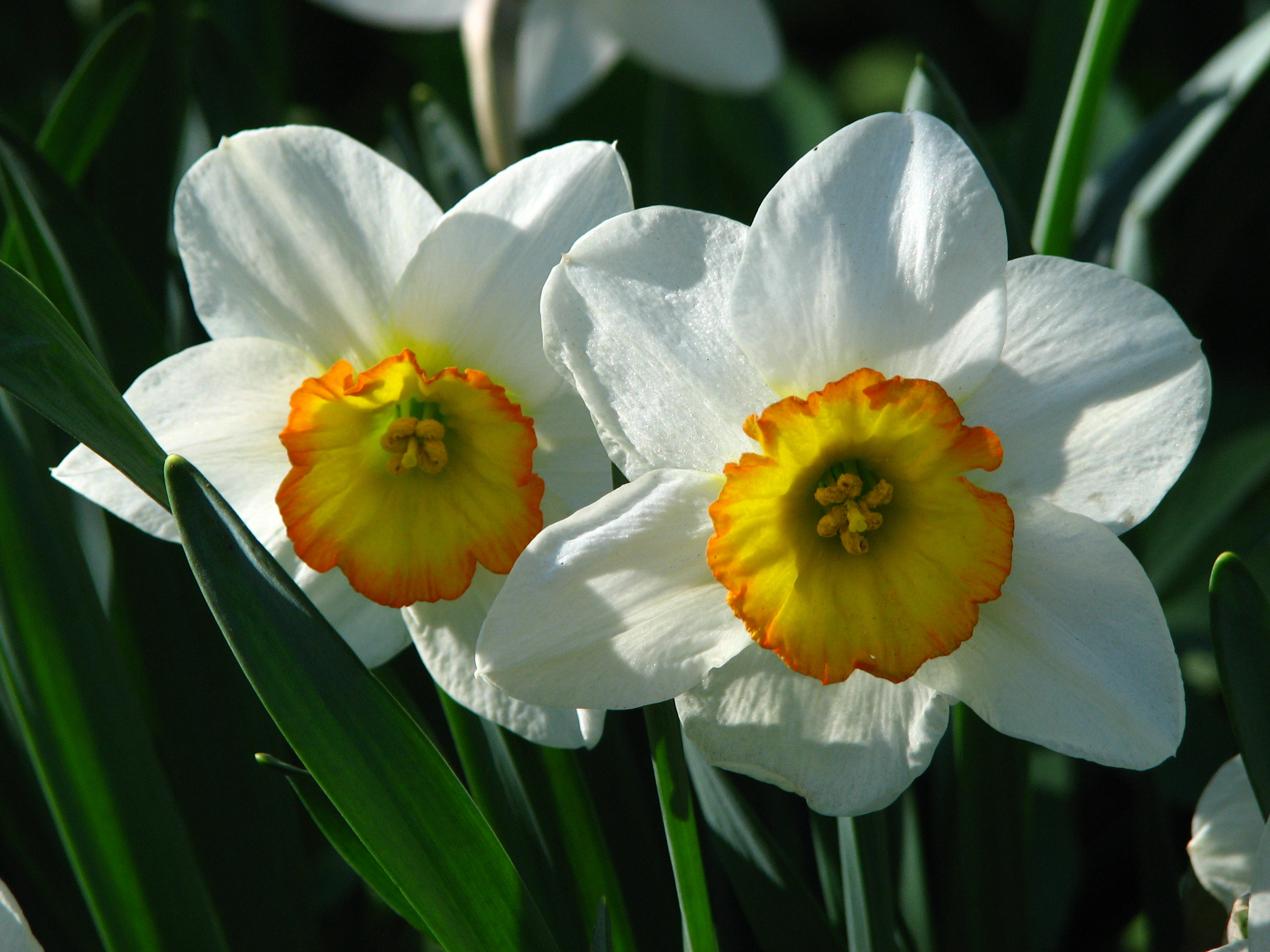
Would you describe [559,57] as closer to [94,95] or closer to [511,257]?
[94,95]

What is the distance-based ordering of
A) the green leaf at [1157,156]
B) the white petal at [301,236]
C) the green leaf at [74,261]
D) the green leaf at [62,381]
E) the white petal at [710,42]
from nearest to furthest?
the green leaf at [62,381], the white petal at [301,236], the green leaf at [74,261], the green leaf at [1157,156], the white petal at [710,42]

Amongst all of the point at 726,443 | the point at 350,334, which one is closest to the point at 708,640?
the point at 726,443

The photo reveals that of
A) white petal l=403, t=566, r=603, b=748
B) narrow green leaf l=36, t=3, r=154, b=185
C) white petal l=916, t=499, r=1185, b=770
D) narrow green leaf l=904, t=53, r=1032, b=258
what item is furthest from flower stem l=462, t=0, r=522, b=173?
white petal l=916, t=499, r=1185, b=770

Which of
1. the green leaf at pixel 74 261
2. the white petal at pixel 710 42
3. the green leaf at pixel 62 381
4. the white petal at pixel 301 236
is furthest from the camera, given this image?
the white petal at pixel 710 42

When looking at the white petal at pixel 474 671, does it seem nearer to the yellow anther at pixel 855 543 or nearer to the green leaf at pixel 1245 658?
the yellow anther at pixel 855 543

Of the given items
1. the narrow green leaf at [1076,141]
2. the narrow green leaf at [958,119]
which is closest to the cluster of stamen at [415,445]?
the narrow green leaf at [958,119]

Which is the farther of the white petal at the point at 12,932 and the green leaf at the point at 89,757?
the green leaf at the point at 89,757

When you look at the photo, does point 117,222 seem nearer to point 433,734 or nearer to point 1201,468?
point 433,734
